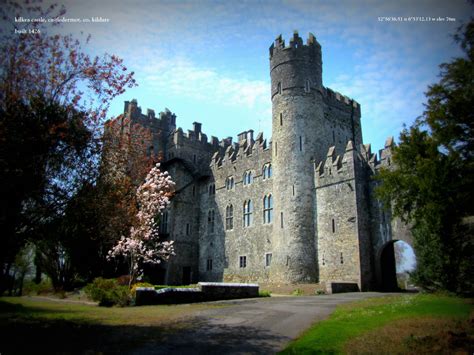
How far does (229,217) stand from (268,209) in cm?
573

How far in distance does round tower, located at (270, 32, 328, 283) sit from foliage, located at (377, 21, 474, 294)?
34.2 ft

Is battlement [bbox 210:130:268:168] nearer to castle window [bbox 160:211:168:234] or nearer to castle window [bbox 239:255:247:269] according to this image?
castle window [bbox 160:211:168:234]

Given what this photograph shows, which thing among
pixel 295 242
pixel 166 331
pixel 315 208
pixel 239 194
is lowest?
pixel 166 331

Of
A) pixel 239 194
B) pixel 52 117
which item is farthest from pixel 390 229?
pixel 52 117

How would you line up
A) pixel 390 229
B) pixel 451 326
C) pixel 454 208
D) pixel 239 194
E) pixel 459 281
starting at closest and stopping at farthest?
pixel 451 326, pixel 459 281, pixel 454 208, pixel 390 229, pixel 239 194

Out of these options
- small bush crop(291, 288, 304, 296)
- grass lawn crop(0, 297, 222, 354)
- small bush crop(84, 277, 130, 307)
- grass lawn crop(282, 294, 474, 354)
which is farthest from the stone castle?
grass lawn crop(282, 294, 474, 354)

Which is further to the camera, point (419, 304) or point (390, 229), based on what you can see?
point (390, 229)

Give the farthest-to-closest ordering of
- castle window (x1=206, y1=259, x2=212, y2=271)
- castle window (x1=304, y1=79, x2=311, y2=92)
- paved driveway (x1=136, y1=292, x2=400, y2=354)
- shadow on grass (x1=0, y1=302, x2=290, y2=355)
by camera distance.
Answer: castle window (x1=206, y1=259, x2=212, y2=271), castle window (x1=304, y1=79, x2=311, y2=92), paved driveway (x1=136, y1=292, x2=400, y2=354), shadow on grass (x1=0, y1=302, x2=290, y2=355)

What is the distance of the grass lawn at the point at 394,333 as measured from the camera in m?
7.30

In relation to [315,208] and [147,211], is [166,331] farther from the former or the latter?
[147,211]

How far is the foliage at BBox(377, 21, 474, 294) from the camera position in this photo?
1589 cm

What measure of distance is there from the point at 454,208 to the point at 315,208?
486 inches

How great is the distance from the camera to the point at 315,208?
28375mm

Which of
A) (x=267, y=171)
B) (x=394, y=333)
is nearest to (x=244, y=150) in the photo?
(x=267, y=171)
